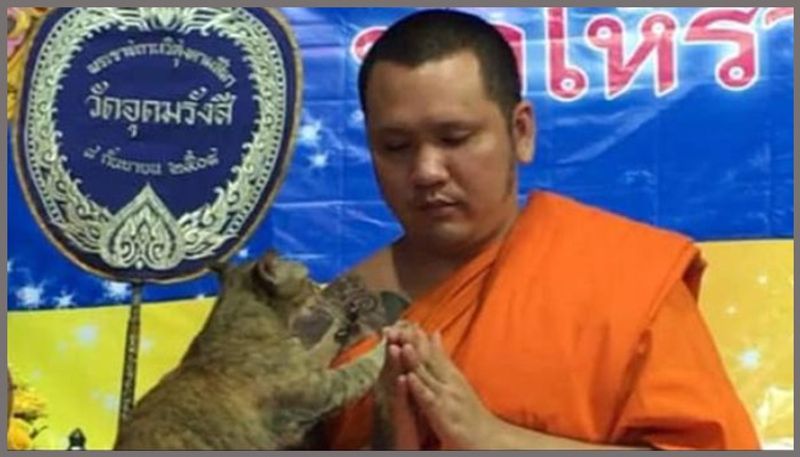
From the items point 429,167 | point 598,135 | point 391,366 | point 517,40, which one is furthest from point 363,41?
point 391,366

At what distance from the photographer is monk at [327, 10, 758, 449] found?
1.36 metres

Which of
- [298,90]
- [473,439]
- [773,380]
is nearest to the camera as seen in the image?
[473,439]

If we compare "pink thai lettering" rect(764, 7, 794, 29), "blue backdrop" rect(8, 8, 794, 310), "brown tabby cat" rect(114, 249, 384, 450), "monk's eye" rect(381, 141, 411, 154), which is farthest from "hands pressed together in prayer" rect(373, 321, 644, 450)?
"pink thai lettering" rect(764, 7, 794, 29)

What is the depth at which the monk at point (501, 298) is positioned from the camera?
4.47 ft

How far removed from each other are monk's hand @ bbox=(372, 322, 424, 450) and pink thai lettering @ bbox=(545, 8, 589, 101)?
80 cm

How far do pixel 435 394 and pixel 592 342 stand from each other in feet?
0.63

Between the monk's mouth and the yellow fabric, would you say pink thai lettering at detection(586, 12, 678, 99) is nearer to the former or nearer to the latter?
the yellow fabric

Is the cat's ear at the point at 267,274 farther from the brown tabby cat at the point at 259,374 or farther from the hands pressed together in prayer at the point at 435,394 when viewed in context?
the hands pressed together in prayer at the point at 435,394

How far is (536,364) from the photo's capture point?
1.41m

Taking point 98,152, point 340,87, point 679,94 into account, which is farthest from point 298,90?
point 679,94

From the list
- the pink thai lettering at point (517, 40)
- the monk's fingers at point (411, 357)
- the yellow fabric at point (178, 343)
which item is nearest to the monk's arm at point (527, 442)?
the monk's fingers at point (411, 357)

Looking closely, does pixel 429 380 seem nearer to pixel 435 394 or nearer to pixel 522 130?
pixel 435 394

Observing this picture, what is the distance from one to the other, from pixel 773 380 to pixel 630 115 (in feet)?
1.62

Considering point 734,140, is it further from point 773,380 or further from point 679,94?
point 773,380
